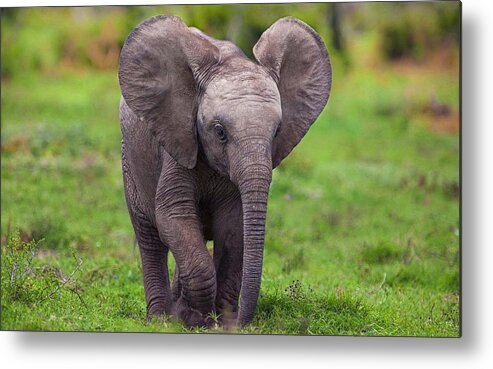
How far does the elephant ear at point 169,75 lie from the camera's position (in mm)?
5559

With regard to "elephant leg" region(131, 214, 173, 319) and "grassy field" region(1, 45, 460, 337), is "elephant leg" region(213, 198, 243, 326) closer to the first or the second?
"grassy field" region(1, 45, 460, 337)

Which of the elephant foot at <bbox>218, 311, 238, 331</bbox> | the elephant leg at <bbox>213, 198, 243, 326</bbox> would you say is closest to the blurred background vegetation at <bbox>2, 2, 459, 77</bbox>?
the elephant leg at <bbox>213, 198, 243, 326</bbox>

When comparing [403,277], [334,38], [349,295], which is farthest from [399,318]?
[334,38]

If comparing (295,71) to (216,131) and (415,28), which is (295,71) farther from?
(415,28)

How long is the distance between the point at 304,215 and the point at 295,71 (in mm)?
2842

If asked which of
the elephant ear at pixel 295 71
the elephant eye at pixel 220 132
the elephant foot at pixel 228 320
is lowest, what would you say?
the elephant foot at pixel 228 320

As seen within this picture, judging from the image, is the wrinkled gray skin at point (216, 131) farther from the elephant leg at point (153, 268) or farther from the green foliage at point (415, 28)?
the green foliage at point (415, 28)

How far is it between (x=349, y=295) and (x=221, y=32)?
245 centimetres

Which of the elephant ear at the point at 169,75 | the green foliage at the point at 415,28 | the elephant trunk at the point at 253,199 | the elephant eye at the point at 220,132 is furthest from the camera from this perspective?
the green foliage at the point at 415,28

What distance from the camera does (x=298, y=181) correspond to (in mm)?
9062

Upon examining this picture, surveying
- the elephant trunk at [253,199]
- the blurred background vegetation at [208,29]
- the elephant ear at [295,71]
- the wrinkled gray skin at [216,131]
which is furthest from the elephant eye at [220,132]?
the blurred background vegetation at [208,29]

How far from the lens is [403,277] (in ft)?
22.7

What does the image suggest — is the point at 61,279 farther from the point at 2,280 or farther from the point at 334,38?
the point at 334,38

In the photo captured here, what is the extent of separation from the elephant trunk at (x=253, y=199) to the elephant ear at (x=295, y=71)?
0.33 meters
